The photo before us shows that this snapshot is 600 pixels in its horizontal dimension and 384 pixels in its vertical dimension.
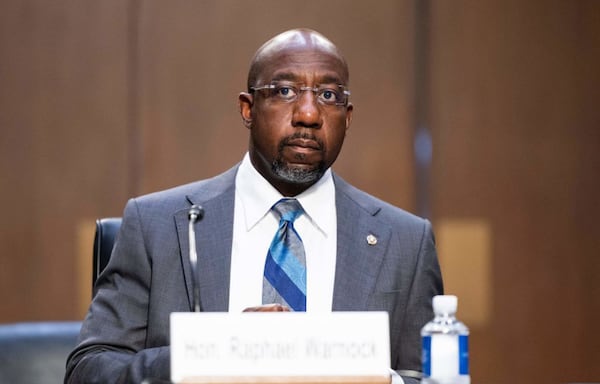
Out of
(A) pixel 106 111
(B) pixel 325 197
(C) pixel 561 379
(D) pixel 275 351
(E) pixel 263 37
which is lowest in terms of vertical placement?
(C) pixel 561 379

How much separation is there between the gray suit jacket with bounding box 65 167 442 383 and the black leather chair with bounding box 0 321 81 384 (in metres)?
0.21

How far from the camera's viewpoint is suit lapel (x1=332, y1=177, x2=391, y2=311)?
2.75 meters

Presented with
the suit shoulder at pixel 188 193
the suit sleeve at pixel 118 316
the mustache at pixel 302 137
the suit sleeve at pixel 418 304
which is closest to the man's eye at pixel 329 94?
the mustache at pixel 302 137

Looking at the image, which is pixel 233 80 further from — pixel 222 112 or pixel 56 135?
pixel 56 135

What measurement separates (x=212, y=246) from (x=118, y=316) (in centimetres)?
28

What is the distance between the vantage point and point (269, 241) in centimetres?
279

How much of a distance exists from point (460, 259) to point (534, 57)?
2.81 ft

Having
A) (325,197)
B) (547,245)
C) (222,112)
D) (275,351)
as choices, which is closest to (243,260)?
(325,197)

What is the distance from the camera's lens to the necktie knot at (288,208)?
2826 mm

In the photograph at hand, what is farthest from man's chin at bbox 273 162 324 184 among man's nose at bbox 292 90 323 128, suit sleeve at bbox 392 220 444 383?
suit sleeve at bbox 392 220 444 383

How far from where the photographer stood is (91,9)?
13.9 feet

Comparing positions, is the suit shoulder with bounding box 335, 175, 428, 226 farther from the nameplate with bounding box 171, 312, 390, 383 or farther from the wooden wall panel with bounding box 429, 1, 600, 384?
the wooden wall panel with bounding box 429, 1, 600, 384

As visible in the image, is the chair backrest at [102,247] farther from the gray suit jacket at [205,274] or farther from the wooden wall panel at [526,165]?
the wooden wall panel at [526,165]

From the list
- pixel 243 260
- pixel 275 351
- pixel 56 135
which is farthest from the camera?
pixel 56 135
